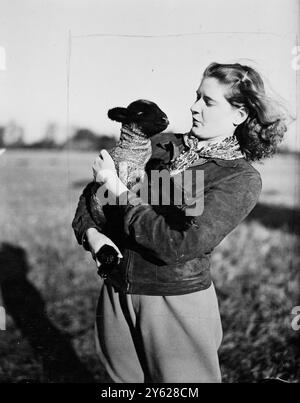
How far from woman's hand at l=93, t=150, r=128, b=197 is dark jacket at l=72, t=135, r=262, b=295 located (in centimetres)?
5

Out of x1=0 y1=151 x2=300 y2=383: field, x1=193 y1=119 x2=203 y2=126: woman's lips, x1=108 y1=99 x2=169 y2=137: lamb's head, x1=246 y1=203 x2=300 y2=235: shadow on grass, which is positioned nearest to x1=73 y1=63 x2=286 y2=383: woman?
x1=193 y1=119 x2=203 y2=126: woman's lips

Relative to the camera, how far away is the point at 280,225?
4770 mm

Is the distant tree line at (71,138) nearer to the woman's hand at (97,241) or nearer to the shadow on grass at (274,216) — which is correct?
the woman's hand at (97,241)

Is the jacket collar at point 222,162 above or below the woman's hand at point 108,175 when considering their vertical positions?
above

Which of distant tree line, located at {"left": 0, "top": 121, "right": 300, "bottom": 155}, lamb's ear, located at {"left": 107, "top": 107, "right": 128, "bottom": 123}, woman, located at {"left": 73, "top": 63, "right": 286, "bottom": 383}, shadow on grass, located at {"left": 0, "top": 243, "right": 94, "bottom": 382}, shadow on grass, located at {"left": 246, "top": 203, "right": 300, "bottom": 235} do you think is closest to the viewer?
woman, located at {"left": 73, "top": 63, "right": 286, "bottom": 383}

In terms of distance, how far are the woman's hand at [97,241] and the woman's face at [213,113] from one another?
0.50m

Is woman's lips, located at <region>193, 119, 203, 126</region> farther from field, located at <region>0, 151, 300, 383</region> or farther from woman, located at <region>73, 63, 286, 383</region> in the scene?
field, located at <region>0, 151, 300, 383</region>

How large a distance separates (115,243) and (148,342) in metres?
0.38

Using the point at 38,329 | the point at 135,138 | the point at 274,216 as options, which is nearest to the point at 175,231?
the point at 135,138

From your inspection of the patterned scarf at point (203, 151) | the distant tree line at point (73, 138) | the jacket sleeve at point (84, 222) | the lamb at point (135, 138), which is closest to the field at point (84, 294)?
the distant tree line at point (73, 138)

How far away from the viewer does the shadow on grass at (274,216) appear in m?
4.74

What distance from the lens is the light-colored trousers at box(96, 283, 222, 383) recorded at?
1832 millimetres
